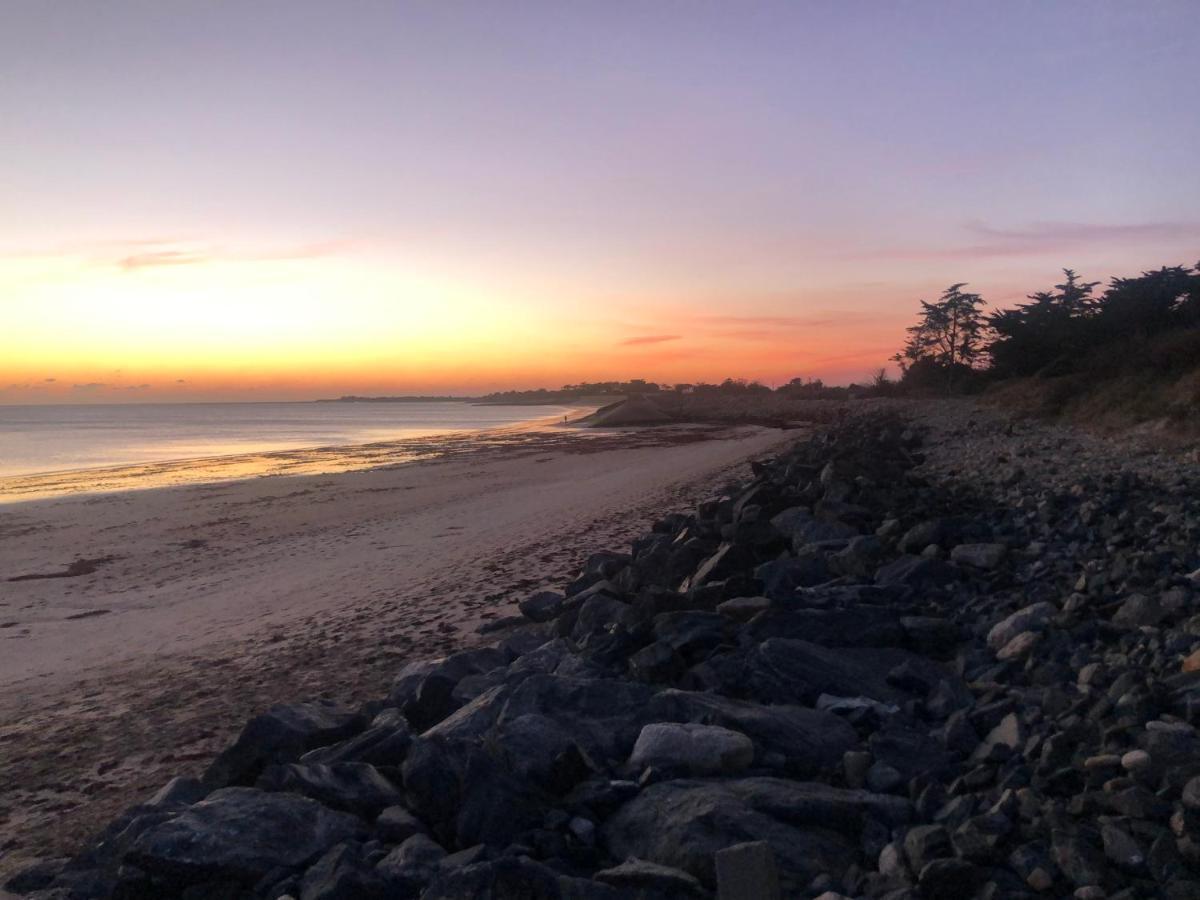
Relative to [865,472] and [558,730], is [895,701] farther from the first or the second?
[865,472]

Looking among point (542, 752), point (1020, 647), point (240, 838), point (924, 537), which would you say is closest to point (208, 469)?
point (924, 537)

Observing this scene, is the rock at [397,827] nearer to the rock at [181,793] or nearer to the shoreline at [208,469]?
the rock at [181,793]

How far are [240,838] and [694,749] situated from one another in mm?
2168

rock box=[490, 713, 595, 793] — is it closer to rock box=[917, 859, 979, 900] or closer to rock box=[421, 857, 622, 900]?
rock box=[421, 857, 622, 900]

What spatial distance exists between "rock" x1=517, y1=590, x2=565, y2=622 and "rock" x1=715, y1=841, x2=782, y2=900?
17.8ft

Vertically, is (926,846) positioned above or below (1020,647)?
below

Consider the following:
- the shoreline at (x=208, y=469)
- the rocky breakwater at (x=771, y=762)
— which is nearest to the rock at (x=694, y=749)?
the rocky breakwater at (x=771, y=762)

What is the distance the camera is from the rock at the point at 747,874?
125 inches

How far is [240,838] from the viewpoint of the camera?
12.7 ft

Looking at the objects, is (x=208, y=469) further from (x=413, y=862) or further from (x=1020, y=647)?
(x=1020, y=647)

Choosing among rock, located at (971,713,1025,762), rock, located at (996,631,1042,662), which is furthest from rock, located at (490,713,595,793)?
rock, located at (996,631,1042,662)

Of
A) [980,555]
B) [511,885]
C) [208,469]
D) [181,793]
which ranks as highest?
[980,555]

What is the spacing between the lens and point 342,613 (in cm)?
994

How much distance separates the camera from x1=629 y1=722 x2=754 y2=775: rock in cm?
407
